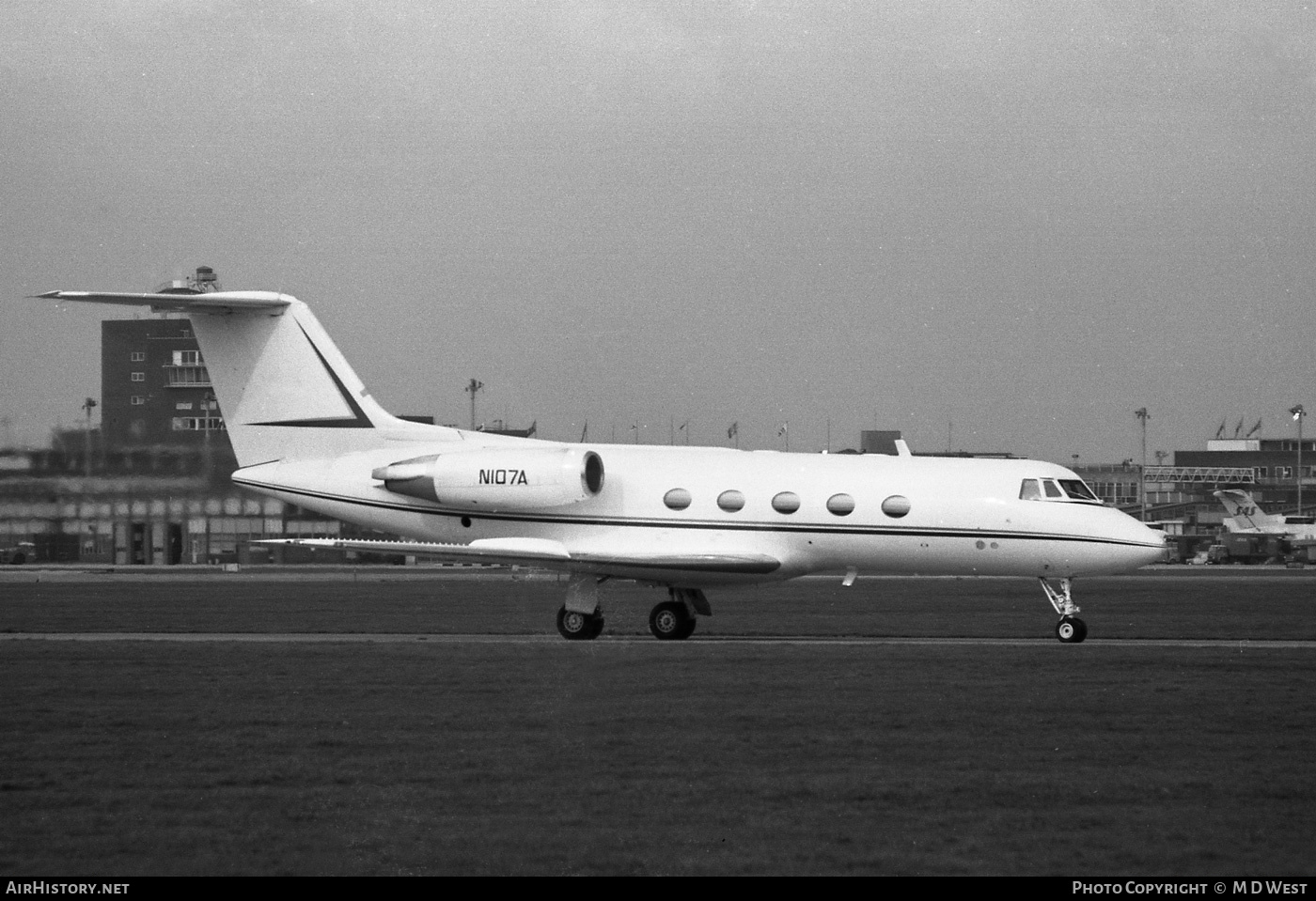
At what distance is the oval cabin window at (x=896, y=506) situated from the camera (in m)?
27.5

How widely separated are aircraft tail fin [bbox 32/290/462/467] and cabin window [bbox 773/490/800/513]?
6.13 m

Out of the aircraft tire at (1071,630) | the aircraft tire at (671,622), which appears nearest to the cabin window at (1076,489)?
the aircraft tire at (1071,630)

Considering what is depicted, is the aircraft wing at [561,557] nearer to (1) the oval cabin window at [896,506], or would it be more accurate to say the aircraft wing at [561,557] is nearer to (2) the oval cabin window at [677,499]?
(2) the oval cabin window at [677,499]

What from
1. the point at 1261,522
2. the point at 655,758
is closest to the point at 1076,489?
the point at 655,758

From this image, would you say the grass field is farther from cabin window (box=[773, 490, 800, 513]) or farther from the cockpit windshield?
cabin window (box=[773, 490, 800, 513])

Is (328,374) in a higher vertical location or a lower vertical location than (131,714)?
higher

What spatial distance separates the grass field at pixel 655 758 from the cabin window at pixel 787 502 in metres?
3.41

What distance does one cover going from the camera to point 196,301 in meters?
28.6

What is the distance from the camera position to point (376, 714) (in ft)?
54.3

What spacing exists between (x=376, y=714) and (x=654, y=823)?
6.15 meters

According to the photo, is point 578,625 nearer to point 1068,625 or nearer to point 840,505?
point 840,505

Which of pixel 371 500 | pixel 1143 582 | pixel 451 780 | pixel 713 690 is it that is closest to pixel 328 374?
pixel 371 500

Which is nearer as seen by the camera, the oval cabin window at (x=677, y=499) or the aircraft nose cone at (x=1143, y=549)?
the aircraft nose cone at (x=1143, y=549)
